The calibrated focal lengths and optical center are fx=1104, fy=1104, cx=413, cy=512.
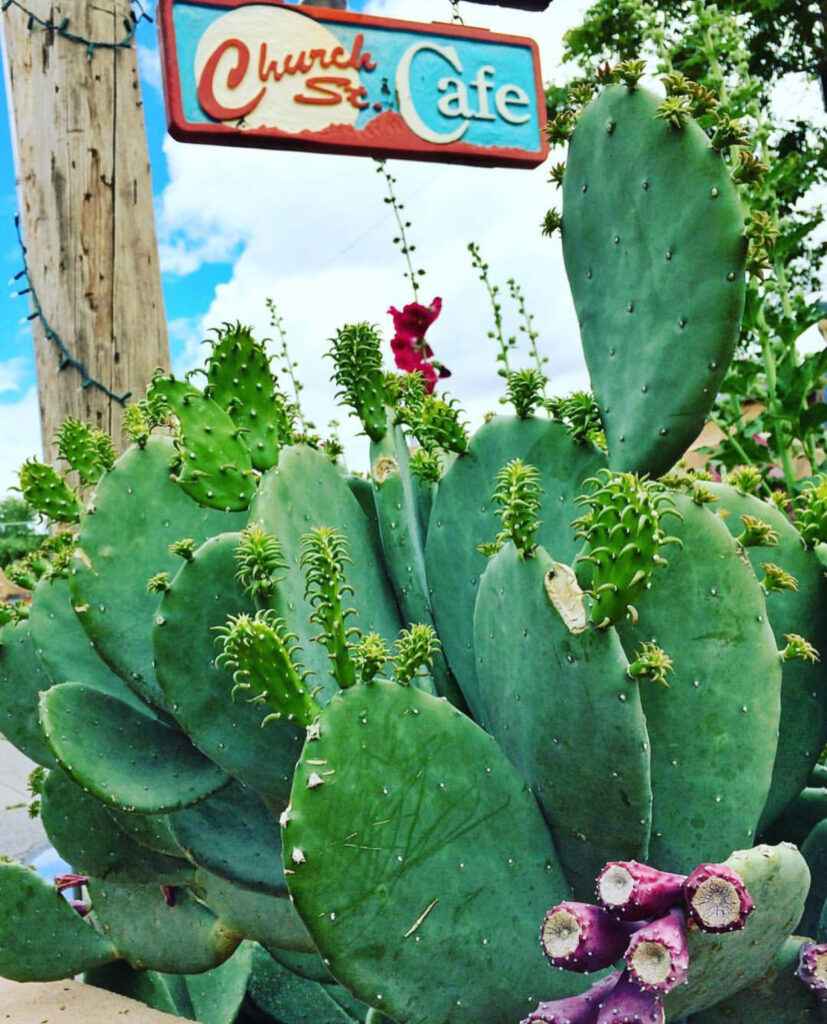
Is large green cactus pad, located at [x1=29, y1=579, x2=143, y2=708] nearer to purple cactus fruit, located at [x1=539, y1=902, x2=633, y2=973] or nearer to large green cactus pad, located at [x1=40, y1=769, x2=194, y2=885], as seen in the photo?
large green cactus pad, located at [x1=40, y1=769, x2=194, y2=885]

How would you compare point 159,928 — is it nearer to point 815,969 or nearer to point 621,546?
point 815,969

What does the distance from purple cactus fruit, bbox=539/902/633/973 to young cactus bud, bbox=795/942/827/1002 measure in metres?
0.28

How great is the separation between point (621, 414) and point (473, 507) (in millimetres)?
230

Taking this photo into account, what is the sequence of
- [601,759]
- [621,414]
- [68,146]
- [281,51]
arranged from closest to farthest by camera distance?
[601,759] → [621,414] → [68,146] → [281,51]

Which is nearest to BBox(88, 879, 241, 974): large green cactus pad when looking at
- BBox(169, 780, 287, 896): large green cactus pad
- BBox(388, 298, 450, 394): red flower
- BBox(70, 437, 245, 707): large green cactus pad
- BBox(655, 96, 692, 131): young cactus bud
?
BBox(169, 780, 287, 896): large green cactus pad

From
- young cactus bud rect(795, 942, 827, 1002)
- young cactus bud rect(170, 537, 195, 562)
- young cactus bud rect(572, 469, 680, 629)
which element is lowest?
young cactus bud rect(795, 942, 827, 1002)

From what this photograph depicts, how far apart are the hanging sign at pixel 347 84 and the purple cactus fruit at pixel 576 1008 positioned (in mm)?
2921

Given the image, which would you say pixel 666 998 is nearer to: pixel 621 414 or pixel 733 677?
pixel 733 677

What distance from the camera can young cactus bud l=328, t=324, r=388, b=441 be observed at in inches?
57.9

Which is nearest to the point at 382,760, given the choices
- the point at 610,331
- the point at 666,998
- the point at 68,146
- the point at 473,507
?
the point at 666,998

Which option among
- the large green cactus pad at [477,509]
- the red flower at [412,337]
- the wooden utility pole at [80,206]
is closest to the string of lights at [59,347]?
the wooden utility pole at [80,206]

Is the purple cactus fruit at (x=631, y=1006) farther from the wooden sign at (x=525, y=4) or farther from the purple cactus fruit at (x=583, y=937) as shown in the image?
the wooden sign at (x=525, y=4)

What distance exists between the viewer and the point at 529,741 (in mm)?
1165

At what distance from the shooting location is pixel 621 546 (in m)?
1.03
